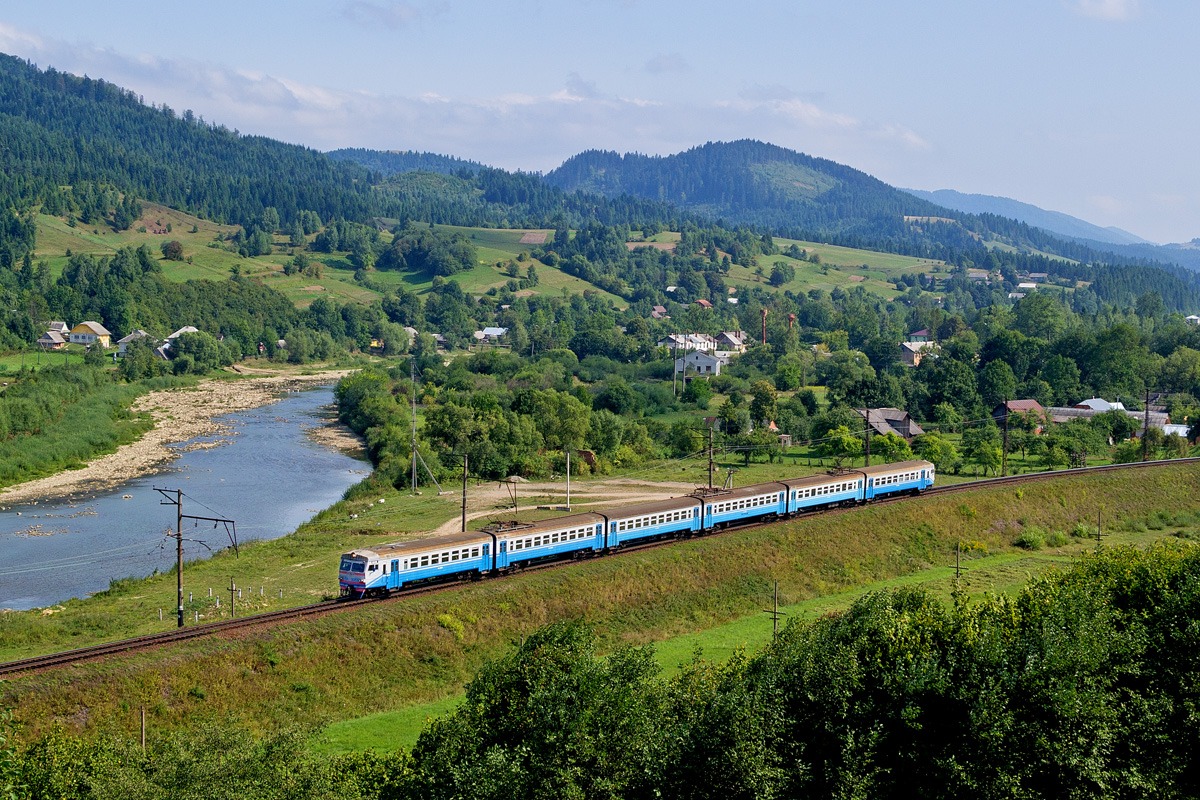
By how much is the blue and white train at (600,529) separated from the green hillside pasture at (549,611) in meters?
0.94

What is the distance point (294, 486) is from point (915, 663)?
191ft

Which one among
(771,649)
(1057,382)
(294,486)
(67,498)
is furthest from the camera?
(1057,382)

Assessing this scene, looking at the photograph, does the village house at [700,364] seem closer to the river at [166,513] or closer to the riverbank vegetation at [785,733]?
the river at [166,513]

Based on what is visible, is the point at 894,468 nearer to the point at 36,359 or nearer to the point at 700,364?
the point at 700,364

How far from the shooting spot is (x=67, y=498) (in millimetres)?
73188

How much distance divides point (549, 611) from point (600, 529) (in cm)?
574

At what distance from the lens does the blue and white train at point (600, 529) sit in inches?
1663

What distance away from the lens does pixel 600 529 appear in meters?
49.9

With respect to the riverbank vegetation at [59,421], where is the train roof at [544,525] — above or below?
above

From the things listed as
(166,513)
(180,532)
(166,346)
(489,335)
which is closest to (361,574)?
(180,532)

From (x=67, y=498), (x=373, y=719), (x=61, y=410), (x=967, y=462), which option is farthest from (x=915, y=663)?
(x=61, y=410)

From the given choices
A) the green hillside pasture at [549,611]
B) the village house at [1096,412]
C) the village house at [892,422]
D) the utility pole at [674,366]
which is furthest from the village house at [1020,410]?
the utility pole at [674,366]

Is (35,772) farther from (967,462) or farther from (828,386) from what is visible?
(828,386)

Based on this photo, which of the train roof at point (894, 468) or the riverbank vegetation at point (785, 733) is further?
the train roof at point (894, 468)
